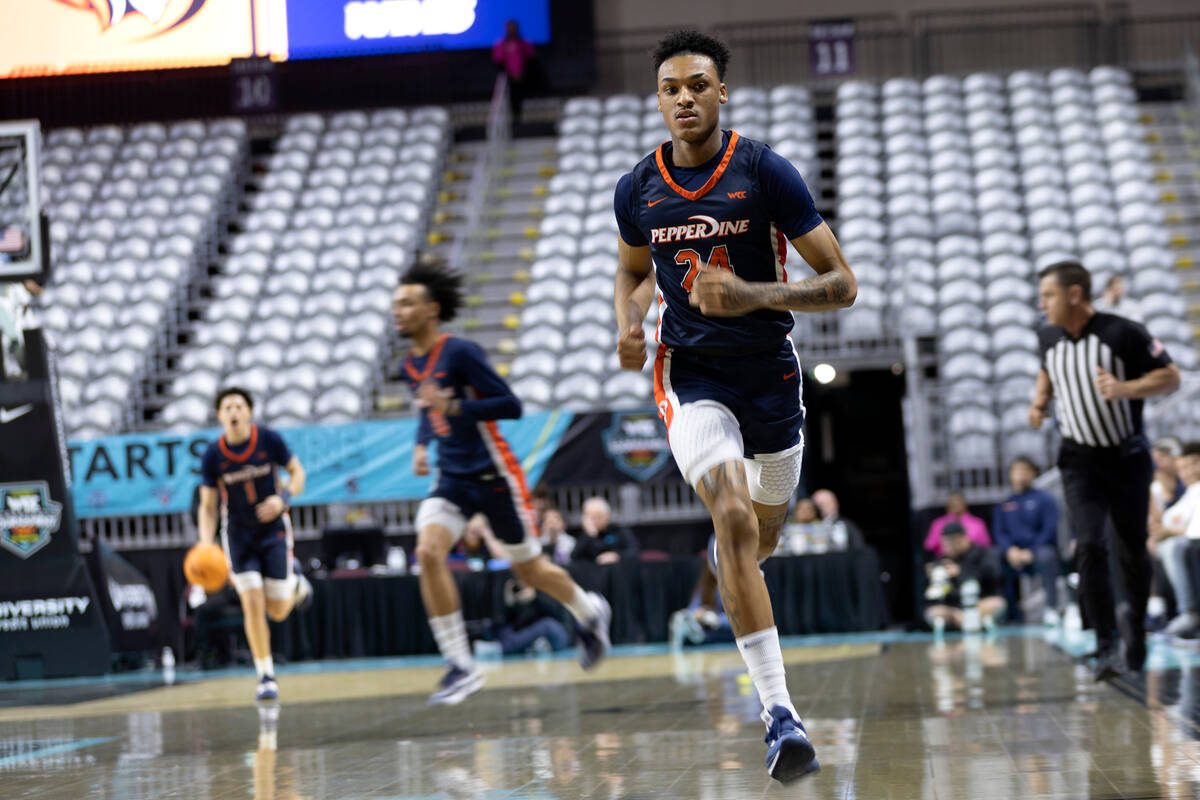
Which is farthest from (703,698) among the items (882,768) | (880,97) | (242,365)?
(880,97)

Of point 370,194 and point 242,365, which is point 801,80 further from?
point 242,365

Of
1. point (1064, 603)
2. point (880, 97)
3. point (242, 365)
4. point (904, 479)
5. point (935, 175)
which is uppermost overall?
point (880, 97)

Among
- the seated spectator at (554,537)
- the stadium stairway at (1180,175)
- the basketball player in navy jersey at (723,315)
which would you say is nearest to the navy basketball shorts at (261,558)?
the seated spectator at (554,537)

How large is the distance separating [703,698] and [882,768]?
2957mm

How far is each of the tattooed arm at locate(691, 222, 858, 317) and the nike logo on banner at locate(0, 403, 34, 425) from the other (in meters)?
8.82

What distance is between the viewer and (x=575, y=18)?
23.0 m

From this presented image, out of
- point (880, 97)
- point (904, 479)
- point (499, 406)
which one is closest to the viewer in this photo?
point (499, 406)

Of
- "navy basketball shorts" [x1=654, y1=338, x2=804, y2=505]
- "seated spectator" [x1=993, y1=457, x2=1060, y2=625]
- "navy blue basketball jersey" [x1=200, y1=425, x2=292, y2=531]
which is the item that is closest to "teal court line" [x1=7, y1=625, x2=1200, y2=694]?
"seated spectator" [x1=993, y1=457, x2=1060, y2=625]

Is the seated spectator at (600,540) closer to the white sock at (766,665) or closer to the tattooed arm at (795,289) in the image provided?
the tattooed arm at (795,289)

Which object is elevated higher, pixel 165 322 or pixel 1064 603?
pixel 165 322

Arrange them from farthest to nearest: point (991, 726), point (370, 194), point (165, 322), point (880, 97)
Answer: point (880, 97), point (370, 194), point (165, 322), point (991, 726)

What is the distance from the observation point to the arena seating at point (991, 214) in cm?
1603

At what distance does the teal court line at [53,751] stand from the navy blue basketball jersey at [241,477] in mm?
2233

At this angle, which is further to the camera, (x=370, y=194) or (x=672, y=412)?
(x=370, y=194)
